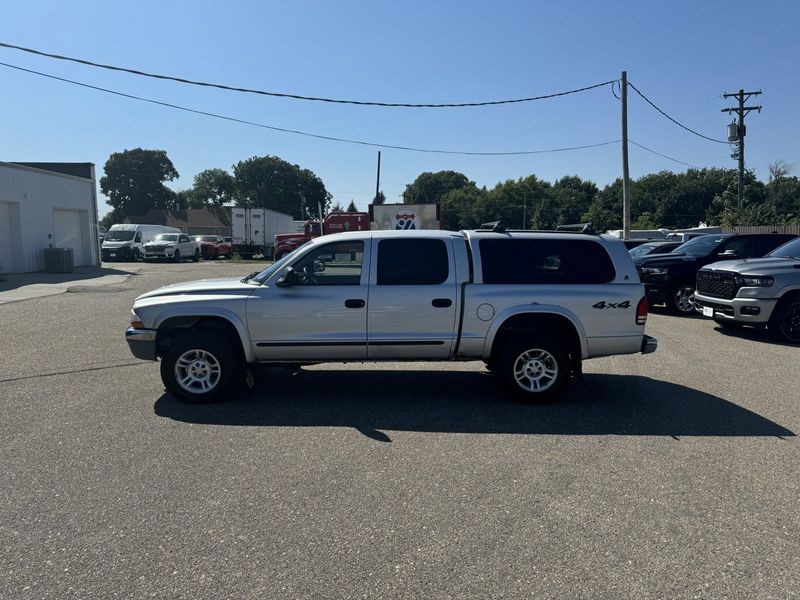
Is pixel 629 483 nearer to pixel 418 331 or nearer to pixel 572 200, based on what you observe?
pixel 418 331

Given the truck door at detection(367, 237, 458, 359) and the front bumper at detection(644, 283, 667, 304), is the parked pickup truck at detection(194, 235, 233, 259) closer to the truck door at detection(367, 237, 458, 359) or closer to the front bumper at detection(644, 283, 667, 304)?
the front bumper at detection(644, 283, 667, 304)

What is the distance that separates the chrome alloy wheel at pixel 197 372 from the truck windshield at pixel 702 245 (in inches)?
443

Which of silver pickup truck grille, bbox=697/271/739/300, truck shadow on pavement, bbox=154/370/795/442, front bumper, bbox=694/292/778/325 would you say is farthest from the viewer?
silver pickup truck grille, bbox=697/271/739/300

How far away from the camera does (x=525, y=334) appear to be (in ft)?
20.6

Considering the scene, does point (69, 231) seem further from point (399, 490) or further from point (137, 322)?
point (399, 490)

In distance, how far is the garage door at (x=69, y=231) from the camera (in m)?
26.2

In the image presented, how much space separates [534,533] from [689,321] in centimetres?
1039

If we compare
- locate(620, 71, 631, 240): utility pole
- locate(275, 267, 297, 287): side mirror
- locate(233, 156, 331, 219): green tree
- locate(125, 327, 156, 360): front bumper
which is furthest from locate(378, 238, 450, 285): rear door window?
locate(233, 156, 331, 219): green tree

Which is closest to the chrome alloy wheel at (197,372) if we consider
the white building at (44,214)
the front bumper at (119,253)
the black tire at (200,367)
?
the black tire at (200,367)

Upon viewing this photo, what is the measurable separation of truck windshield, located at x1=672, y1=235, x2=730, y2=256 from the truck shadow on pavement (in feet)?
23.7

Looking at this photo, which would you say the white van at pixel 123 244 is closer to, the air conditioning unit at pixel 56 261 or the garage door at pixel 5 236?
the air conditioning unit at pixel 56 261

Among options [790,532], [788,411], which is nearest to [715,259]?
[788,411]

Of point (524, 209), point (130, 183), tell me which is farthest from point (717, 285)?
point (130, 183)

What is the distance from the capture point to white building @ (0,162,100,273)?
22.9m
